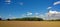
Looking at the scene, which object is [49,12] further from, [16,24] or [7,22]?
[7,22]

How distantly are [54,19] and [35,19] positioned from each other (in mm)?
403

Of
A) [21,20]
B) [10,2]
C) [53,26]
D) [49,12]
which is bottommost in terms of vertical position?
[53,26]

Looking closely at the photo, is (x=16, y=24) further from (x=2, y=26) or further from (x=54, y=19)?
(x=54, y=19)

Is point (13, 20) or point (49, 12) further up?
point (49, 12)

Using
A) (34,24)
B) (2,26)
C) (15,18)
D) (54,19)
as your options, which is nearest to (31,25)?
(34,24)

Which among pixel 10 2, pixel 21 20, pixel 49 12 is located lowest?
pixel 21 20

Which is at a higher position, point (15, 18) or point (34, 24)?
point (15, 18)

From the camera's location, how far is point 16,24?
6.28ft

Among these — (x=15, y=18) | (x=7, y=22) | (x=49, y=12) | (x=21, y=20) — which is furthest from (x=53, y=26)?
(x=7, y=22)

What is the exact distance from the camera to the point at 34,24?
1.90 meters

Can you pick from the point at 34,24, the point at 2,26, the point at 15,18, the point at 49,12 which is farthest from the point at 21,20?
the point at 49,12

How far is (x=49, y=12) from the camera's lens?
1.82m

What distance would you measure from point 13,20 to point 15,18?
78 millimetres

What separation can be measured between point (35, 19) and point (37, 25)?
0.14 meters
